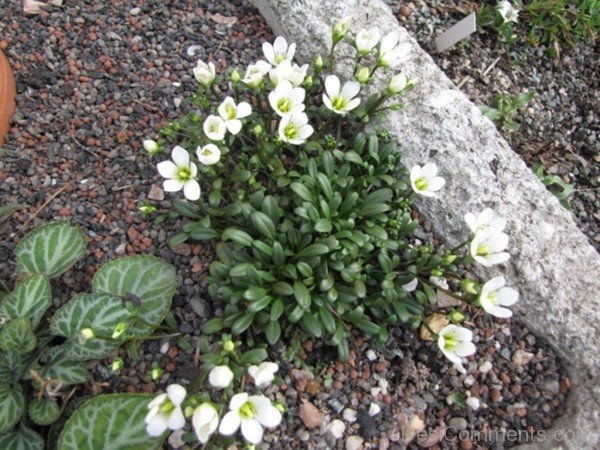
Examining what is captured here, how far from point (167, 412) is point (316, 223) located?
89 cm

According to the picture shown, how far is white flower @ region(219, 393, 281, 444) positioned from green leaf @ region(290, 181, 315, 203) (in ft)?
2.79

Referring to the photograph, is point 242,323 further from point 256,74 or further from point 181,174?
point 256,74

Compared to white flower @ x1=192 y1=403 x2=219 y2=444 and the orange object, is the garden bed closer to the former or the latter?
the orange object

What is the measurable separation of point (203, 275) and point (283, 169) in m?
0.57

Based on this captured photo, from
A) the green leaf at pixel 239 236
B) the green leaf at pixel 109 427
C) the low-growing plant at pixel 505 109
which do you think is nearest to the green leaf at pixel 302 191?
the green leaf at pixel 239 236

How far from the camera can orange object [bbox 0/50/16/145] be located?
2.66m

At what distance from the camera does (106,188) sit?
8.53 ft

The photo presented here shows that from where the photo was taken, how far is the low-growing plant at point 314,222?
2.16 meters

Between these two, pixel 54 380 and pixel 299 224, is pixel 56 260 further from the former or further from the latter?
pixel 299 224

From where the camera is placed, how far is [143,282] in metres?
2.28

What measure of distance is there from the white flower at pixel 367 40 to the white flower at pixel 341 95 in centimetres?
19

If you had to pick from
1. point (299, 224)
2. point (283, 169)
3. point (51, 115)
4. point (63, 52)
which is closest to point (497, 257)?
point (299, 224)

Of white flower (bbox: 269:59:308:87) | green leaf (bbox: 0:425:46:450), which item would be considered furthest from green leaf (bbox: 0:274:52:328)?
white flower (bbox: 269:59:308:87)

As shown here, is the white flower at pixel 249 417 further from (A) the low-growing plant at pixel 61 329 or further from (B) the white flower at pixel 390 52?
(B) the white flower at pixel 390 52
